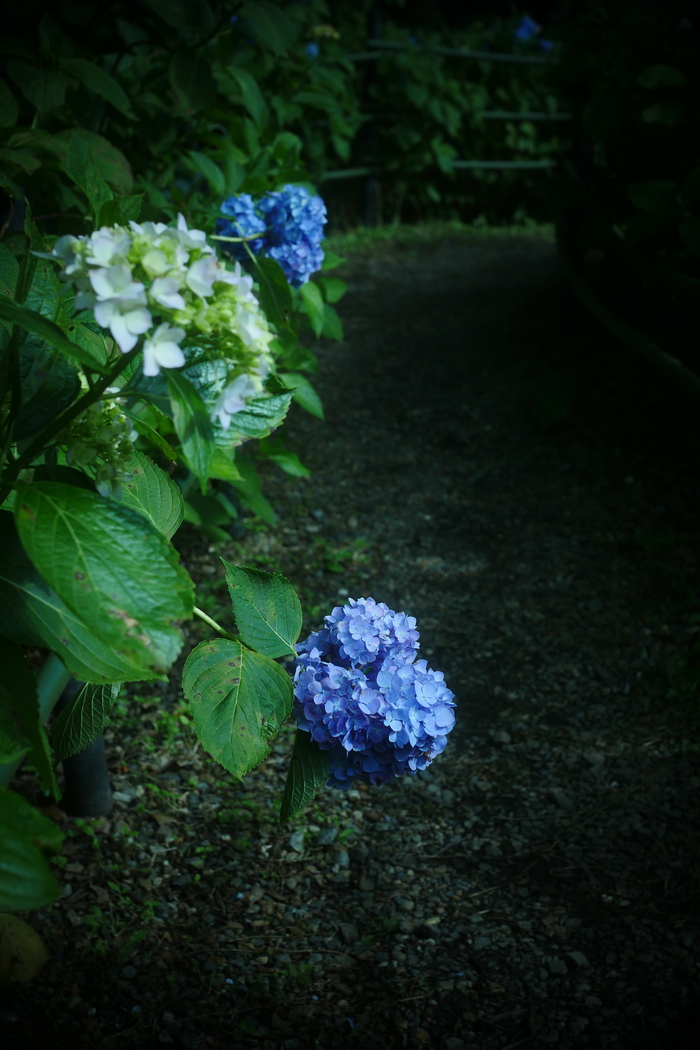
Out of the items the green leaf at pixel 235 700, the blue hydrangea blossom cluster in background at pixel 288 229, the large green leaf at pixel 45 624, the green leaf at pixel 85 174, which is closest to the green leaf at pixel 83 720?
the green leaf at pixel 235 700

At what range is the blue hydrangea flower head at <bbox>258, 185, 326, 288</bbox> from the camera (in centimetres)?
185

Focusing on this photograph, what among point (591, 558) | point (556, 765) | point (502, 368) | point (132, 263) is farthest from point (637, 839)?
point (502, 368)

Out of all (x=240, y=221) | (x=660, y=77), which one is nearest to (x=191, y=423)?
(x=240, y=221)

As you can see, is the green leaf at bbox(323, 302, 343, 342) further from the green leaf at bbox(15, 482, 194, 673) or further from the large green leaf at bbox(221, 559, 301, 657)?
the green leaf at bbox(15, 482, 194, 673)

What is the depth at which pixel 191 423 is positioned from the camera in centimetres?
72

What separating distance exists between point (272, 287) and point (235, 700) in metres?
0.71

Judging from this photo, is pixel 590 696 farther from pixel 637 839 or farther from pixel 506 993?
pixel 506 993

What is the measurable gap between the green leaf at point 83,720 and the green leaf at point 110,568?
32cm

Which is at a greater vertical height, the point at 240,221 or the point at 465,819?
the point at 240,221

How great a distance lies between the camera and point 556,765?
185 cm

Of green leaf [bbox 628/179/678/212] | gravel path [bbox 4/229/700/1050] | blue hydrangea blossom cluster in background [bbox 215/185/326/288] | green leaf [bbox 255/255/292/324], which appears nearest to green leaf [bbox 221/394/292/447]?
green leaf [bbox 255/255/292/324]

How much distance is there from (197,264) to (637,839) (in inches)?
56.0

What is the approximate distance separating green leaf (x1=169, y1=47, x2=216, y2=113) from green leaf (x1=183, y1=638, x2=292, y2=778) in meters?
1.35

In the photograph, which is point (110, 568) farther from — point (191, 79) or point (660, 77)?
point (660, 77)
